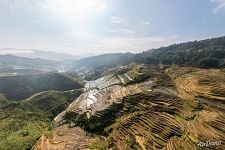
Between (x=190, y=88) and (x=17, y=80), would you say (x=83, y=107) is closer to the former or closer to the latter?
(x=190, y=88)

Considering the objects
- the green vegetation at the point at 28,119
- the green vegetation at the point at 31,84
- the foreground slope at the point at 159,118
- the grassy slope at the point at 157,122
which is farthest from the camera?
the green vegetation at the point at 31,84

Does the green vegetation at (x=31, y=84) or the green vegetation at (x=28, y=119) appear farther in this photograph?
the green vegetation at (x=31, y=84)

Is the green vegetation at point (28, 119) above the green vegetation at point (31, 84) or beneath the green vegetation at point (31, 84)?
above

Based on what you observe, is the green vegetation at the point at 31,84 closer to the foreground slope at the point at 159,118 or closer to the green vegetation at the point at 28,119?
the green vegetation at the point at 28,119

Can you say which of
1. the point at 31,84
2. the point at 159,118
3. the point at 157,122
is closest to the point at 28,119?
the point at 159,118

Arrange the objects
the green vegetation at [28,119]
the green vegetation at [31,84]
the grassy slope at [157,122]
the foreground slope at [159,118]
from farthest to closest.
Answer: the green vegetation at [31,84] → the green vegetation at [28,119] → the foreground slope at [159,118] → the grassy slope at [157,122]

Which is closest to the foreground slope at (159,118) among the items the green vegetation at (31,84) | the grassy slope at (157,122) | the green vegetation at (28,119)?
the grassy slope at (157,122)

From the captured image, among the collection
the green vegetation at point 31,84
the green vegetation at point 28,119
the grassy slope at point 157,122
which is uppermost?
the grassy slope at point 157,122

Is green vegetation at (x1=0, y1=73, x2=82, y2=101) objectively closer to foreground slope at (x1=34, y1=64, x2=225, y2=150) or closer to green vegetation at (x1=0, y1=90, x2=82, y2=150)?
green vegetation at (x1=0, y1=90, x2=82, y2=150)
